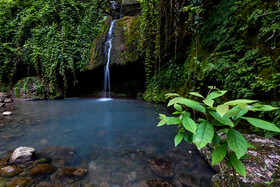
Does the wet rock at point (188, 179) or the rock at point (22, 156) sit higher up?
the rock at point (22, 156)

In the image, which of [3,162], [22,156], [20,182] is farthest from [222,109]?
[3,162]

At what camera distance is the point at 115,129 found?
11.0 ft

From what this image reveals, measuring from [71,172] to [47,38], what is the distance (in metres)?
9.13

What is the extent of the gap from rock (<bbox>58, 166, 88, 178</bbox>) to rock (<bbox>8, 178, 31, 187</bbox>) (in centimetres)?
33

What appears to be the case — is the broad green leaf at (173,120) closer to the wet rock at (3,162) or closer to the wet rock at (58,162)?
the wet rock at (58,162)

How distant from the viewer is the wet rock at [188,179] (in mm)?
1584

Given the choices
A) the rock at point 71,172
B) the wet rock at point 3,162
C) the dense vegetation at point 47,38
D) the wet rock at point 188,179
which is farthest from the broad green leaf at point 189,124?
the dense vegetation at point 47,38

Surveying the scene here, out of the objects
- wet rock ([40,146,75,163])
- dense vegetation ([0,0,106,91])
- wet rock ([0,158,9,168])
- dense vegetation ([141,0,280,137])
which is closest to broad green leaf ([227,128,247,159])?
dense vegetation ([141,0,280,137])

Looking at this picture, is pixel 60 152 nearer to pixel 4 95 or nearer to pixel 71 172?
pixel 71 172

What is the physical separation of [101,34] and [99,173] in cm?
824

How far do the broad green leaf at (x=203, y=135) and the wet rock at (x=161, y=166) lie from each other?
1.45 meters

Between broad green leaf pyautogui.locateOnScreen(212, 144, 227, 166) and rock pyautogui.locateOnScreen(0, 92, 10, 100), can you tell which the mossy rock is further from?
broad green leaf pyautogui.locateOnScreen(212, 144, 227, 166)

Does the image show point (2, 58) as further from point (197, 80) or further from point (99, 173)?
point (197, 80)

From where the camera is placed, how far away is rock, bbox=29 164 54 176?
1.66m
